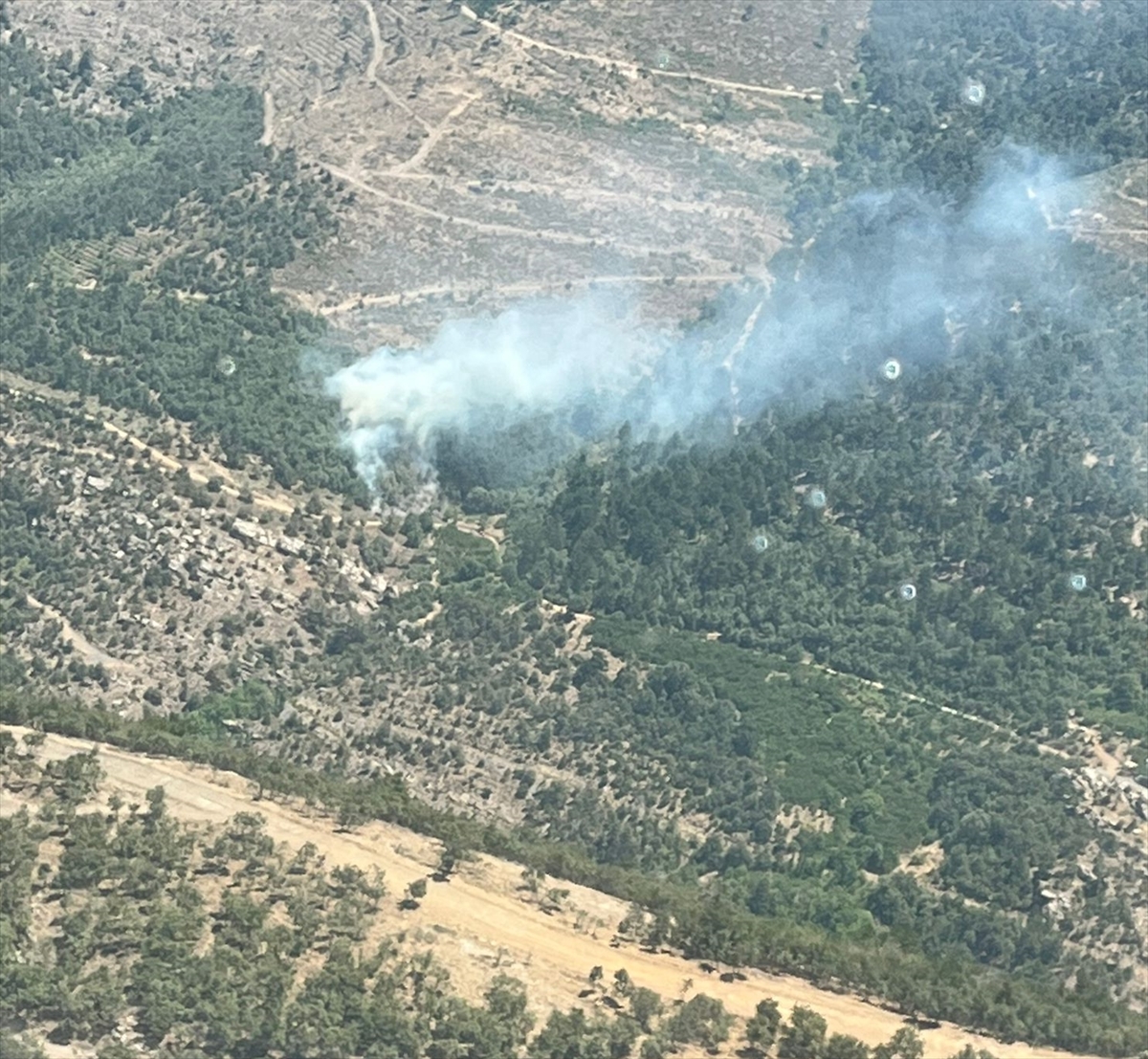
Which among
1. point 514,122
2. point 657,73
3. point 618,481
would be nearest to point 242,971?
point 618,481

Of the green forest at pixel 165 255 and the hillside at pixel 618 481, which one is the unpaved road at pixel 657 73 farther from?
the green forest at pixel 165 255

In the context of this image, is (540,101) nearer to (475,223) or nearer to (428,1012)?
(475,223)

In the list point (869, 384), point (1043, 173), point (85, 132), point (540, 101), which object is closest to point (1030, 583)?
point (869, 384)

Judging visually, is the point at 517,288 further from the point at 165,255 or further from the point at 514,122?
the point at 165,255

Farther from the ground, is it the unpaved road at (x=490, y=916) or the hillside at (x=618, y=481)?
the hillside at (x=618, y=481)

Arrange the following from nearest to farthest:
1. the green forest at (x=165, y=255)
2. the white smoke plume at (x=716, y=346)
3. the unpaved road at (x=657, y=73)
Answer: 1. the green forest at (x=165, y=255)
2. the white smoke plume at (x=716, y=346)
3. the unpaved road at (x=657, y=73)

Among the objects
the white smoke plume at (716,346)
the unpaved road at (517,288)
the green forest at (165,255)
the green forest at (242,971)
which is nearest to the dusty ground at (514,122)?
the unpaved road at (517,288)

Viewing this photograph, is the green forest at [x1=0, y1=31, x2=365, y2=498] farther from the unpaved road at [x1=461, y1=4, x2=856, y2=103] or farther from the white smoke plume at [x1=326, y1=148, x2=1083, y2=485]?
the unpaved road at [x1=461, y1=4, x2=856, y2=103]
